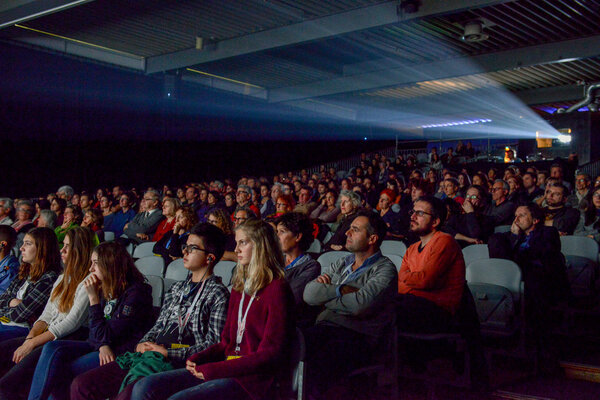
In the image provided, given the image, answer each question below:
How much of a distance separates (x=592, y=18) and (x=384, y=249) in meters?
6.88

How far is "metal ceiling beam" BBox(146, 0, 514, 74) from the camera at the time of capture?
24.7 ft

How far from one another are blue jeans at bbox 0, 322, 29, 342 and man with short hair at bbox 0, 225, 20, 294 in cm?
57

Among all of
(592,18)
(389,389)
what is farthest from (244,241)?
(592,18)

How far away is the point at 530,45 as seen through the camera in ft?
33.6

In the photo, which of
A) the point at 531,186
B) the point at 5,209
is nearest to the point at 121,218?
the point at 5,209

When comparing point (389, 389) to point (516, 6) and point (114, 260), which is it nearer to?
point (114, 260)

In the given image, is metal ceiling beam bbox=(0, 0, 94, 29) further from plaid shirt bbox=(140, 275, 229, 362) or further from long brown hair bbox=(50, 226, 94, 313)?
plaid shirt bbox=(140, 275, 229, 362)

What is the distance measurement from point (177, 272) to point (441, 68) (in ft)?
29.6

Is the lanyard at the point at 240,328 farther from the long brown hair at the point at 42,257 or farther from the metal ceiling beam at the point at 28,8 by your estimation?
the metal ceiling beam at the point at 28,8

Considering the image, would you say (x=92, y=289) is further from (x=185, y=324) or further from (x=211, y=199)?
(x=211, y=199)

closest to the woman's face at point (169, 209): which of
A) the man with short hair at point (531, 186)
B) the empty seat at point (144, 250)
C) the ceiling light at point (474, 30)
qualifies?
the empty seat at point (144, 250)

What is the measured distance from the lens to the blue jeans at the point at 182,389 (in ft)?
6.45

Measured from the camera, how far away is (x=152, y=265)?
413cm

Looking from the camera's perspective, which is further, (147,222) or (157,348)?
(147,222)
